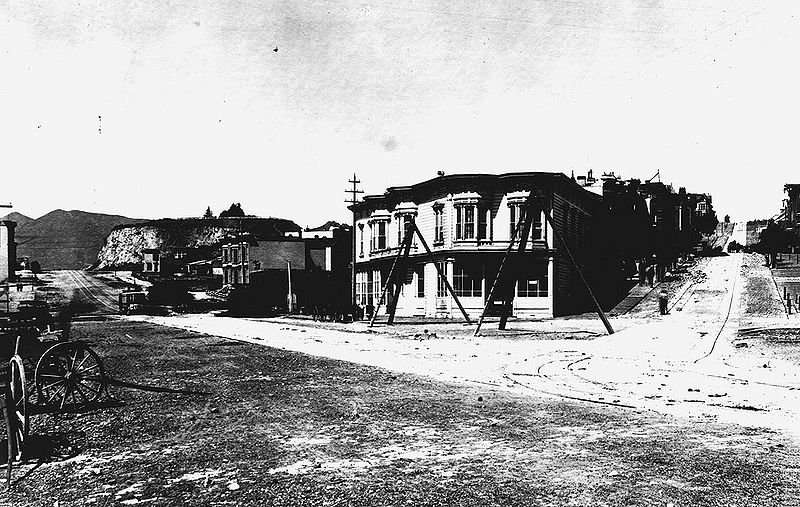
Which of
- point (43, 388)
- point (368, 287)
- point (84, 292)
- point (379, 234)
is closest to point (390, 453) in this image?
point (43, 388)

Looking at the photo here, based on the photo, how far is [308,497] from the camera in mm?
6207

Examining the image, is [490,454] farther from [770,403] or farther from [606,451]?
[770,403]

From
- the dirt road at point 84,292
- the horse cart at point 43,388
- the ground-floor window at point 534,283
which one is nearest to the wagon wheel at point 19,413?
the horse cart at point 43,388

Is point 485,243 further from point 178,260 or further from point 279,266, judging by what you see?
point 178,260

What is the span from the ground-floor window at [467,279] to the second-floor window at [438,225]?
Answer: 2.40 m

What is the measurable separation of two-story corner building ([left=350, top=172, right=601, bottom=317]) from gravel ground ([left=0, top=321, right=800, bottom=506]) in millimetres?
27356

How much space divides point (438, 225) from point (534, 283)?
Answer: 7.05 m

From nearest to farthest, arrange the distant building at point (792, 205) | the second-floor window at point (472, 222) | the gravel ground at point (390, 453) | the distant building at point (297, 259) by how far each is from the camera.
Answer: the gravel ground at point (390, 453) < the second-floor window at point (472, 222) < the distant building at point (297, 259) < the distant building at point (792, 205)

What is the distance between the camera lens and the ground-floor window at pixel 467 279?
130ft

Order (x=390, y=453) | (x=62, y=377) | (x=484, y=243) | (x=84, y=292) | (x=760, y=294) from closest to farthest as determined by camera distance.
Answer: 1. (x=390, y=453)
2. (x=62, y=377)
3. (x=484, y=243)
4. (x=760, y=294)
5. (x=84, y=292)

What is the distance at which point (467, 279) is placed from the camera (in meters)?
39.9

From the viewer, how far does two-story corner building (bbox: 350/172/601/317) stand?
1529 inches

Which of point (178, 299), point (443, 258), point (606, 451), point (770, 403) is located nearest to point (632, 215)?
point (443, 258)

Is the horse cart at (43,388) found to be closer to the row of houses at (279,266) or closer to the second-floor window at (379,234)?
the row of houses at (279,266)
